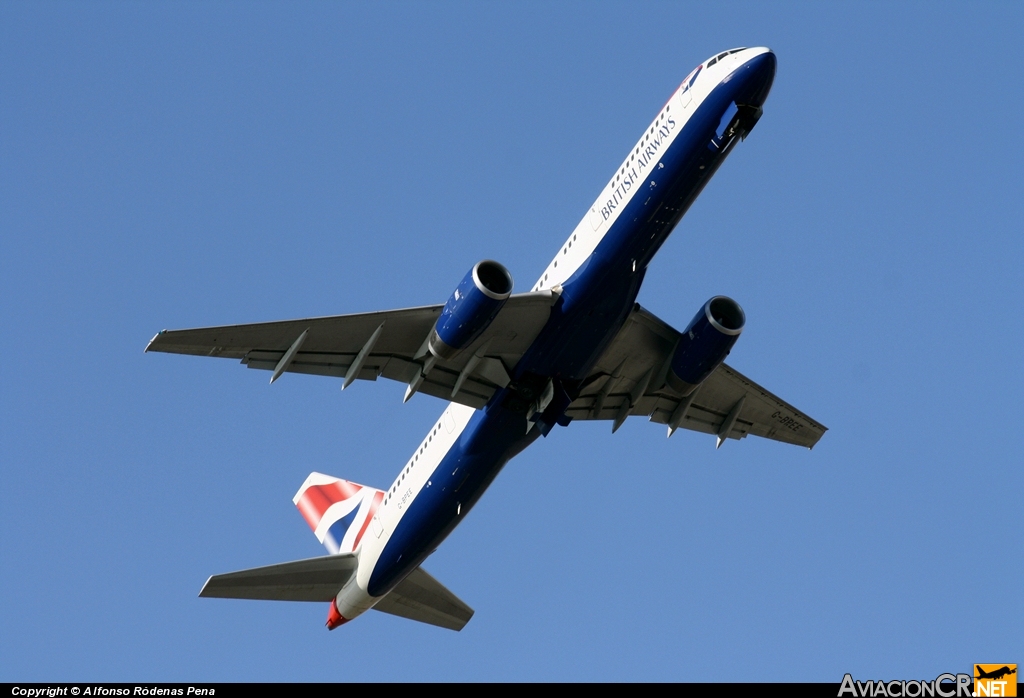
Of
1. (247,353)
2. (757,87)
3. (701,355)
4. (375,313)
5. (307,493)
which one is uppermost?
(757,87)

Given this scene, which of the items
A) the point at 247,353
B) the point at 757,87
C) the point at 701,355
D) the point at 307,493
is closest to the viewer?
the point at 757,87

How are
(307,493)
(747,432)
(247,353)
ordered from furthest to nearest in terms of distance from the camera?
(307,493), (747,432), (247,353)

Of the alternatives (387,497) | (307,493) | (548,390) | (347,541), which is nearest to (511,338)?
(548,390)

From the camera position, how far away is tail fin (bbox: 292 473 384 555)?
36.7m

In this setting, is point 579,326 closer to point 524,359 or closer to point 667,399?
point 524,359

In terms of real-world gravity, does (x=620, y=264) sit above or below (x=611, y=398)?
above

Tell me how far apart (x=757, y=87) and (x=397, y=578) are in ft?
53.2

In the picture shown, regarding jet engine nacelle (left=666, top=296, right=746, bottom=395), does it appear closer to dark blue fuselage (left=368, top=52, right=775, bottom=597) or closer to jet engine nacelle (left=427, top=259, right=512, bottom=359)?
A: dark blue fuselage (left=368, top=52, right=775, bottom=597)

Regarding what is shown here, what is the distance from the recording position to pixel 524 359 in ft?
101

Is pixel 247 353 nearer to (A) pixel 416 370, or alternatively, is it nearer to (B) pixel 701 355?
(A) pixel 416 370

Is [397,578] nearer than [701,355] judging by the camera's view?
No

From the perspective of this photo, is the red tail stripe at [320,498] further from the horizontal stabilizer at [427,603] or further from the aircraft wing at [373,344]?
the aircraft wing at [373,344]

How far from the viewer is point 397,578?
34781 millimetres

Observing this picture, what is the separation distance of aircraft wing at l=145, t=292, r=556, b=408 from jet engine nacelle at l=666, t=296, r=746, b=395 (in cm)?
415
